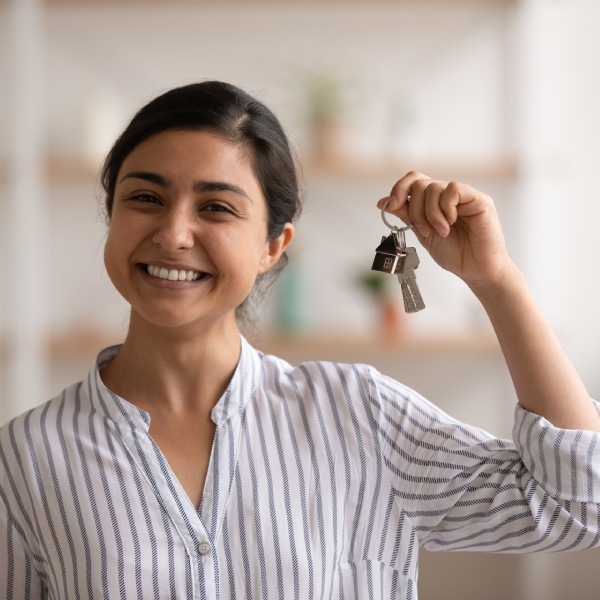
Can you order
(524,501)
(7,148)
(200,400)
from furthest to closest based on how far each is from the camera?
(7,148)
(200,400)
(524,501)

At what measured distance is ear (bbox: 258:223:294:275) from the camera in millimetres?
1384

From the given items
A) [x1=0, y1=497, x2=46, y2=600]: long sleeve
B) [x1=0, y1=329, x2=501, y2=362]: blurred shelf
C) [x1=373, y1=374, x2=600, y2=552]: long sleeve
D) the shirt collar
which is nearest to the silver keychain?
[x1=373, y1=374, x2=600, y2=552]: long sleeve

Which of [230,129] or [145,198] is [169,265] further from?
[230,129]

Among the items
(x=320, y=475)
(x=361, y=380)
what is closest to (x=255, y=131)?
(x=361, y=380)

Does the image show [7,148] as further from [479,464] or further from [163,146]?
[479,464]

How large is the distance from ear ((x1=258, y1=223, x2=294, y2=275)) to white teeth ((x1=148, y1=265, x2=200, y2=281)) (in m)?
0.17

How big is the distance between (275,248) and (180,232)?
0.24 metres

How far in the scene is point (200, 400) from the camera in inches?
51.6

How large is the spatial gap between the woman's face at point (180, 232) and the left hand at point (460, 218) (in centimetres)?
21

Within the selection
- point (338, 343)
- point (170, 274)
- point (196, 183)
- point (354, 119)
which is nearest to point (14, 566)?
point (170, 274)

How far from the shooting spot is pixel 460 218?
4.07ft

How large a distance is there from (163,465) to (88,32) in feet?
8.50

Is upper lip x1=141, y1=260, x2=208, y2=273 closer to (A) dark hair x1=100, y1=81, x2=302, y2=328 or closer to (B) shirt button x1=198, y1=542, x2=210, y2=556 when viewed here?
(A) dark hair x1=100, y1=81, x2=302, y2=328

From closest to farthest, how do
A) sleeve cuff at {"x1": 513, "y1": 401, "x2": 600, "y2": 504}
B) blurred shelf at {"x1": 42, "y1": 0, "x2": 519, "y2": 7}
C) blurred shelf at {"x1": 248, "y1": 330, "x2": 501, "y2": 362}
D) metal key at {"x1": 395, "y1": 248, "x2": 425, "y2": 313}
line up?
sleeve cuff at {"x1": 513, "y1": 401, "x2": 600, "y2": 504}, metal key at {"x1": 395, "y1": 248, "x2": 425, "y2": 313}, blurred shelf at {"x1": 248, "y1": 330, "x2": 501, "y2": 362}, blurred shelf at {"x1": 42, "y1": 0, "x2": 519, "y2": 7}
